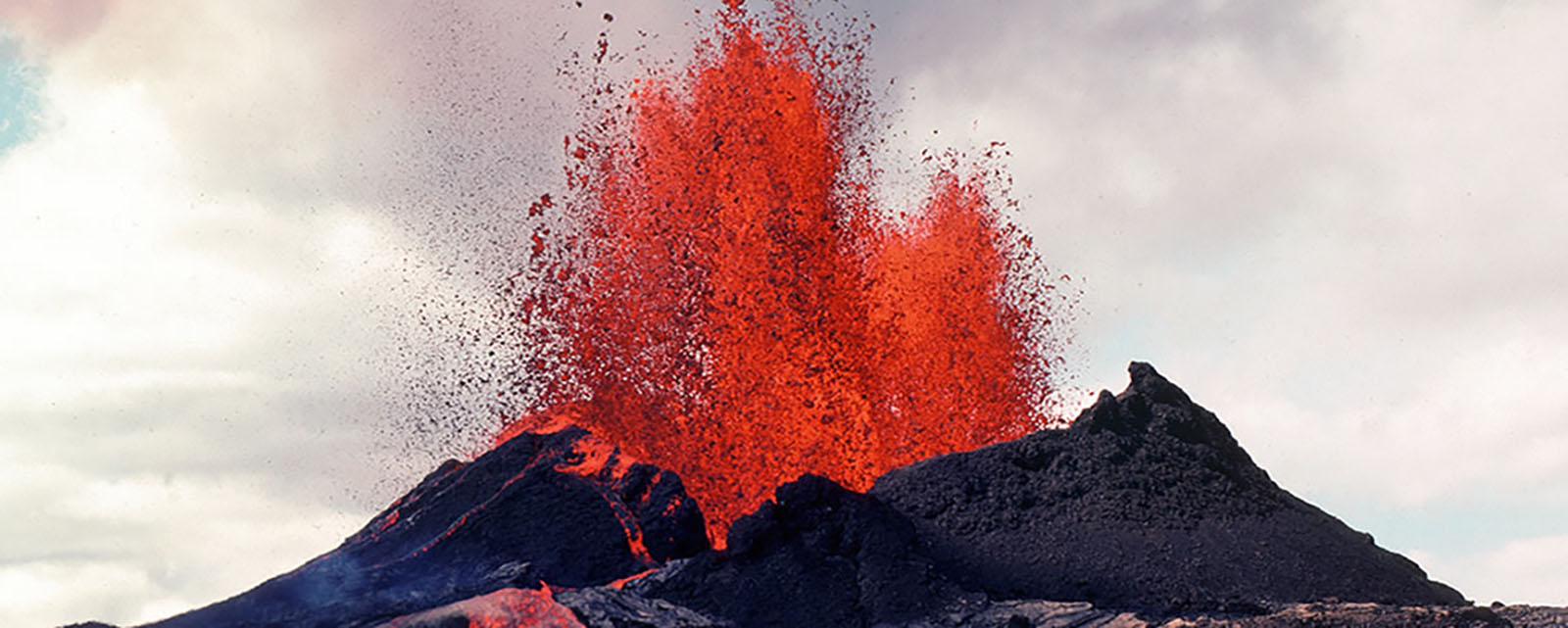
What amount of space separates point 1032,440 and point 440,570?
8068 mm

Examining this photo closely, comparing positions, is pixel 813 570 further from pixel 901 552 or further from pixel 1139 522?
pixel 1139 522

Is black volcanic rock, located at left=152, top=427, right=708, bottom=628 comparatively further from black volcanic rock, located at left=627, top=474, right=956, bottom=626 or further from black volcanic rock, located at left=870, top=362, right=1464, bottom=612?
black volcanic rock, located at left=870, top=362, right=1464, bottom=612

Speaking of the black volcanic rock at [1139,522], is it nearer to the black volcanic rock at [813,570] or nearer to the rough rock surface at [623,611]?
the black volcanic rock at [813,570]

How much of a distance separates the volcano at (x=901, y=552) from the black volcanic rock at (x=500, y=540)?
0.03 meters

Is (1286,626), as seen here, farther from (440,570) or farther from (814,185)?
(814,185)

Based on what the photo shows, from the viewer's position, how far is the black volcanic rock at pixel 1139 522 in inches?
601

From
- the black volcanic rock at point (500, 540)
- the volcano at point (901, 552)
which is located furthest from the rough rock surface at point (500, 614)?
the black volcanic rock at point (500, 540)

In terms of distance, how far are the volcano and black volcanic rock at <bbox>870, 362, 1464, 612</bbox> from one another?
0.11ft

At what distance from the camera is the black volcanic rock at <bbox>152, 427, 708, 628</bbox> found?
1510 cm

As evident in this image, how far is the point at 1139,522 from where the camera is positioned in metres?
16.4

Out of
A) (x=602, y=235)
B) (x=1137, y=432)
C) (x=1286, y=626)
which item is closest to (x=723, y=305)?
(x=602, y=235)

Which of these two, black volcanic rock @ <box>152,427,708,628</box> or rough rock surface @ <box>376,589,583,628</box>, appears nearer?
rough rock surface @ <box>376,589,583,628</box>

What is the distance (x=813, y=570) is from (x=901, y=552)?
41.5 inches

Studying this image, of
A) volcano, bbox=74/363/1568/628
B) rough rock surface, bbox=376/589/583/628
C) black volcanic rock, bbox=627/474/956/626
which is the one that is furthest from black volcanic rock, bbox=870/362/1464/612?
rough rock surface, bbox=376/589/583/628
